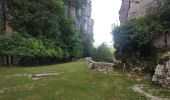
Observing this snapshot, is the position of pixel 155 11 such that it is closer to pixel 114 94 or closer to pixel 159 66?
pixel 159 66

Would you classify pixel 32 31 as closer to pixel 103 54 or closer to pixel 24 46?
pixel 24 46

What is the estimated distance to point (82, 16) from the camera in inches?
3637

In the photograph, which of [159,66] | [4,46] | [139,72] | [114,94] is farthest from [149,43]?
[4,46]

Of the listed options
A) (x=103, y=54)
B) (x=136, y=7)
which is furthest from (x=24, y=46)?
(x=136, y=7)

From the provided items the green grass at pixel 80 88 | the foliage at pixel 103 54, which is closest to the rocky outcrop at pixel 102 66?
the green grass at pixel 80 88

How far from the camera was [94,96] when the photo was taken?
18.2 meters

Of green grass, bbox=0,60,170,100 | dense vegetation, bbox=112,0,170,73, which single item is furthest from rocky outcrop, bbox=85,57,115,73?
green grass, bbox=0,60,170,100

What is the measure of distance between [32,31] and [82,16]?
4411 cm

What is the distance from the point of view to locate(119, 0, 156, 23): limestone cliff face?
2920cm

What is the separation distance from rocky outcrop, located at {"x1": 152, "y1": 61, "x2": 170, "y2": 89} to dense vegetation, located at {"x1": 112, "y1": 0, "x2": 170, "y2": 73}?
3.09 meters

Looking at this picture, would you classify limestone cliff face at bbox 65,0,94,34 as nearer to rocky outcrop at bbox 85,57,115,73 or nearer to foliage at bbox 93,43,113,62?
foliage at bbox 93,43,113,62

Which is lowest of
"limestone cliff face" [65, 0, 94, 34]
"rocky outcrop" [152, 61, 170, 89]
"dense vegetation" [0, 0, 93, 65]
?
"rocky outcrop" [152, 61, 170, 89]

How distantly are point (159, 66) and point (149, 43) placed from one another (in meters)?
4.97

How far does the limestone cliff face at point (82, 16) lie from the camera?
75637 mm
